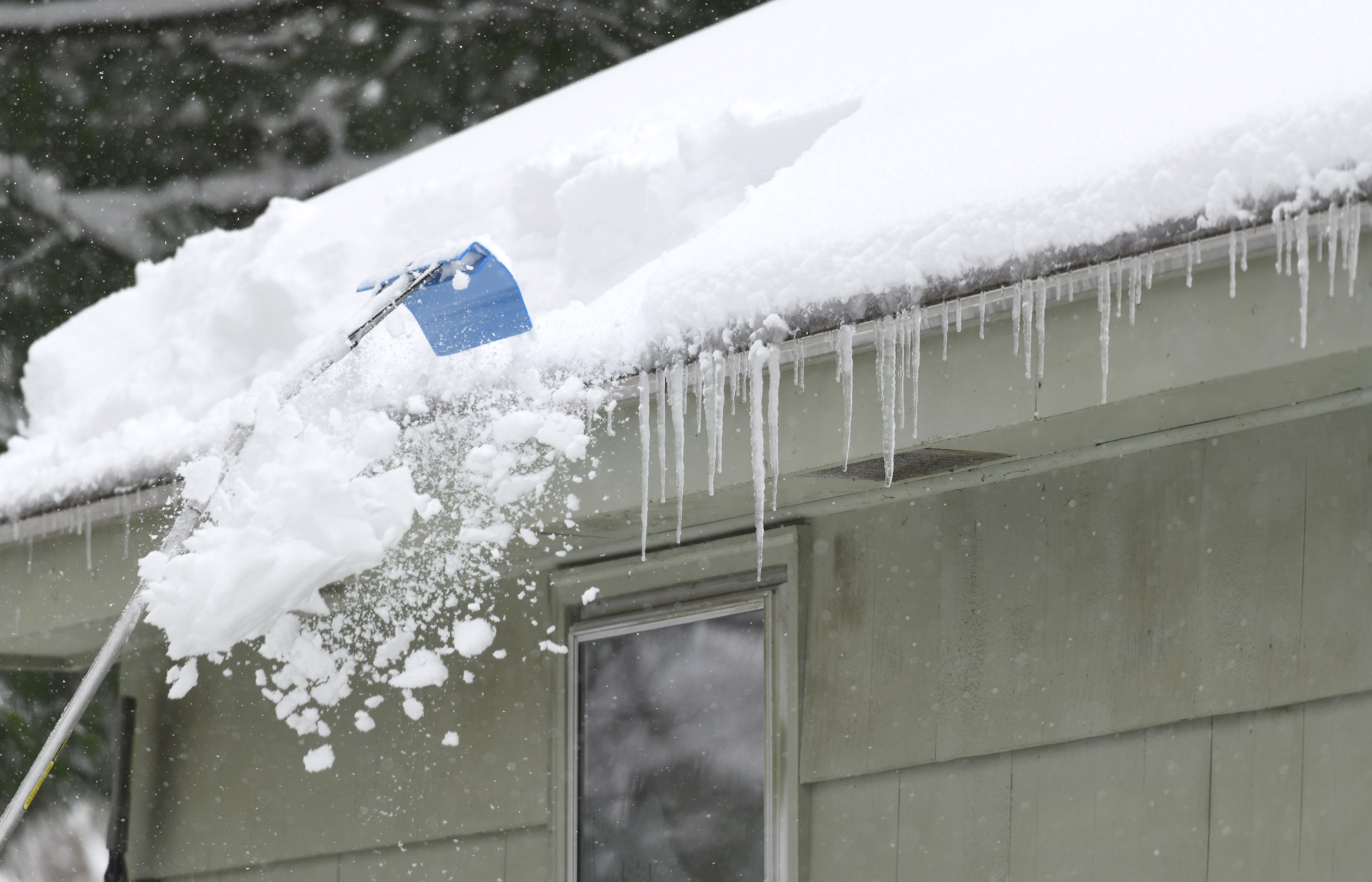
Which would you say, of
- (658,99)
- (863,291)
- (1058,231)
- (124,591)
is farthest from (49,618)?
(1058,231)

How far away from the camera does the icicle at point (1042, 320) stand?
243 cm

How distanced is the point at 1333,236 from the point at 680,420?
1.28 meters

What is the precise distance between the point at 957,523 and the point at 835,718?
555 mm

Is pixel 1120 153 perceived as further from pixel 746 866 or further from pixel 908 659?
pixel 746 866

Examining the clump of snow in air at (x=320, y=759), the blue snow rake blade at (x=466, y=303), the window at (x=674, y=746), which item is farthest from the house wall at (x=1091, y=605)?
the clump of snow in air at (x=320, y=759)

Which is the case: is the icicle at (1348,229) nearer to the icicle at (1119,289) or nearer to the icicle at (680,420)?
the icicle at (1119,289)

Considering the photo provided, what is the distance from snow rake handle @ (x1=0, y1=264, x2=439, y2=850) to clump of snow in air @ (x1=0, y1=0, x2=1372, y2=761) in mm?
36

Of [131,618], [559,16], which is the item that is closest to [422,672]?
[131,618]

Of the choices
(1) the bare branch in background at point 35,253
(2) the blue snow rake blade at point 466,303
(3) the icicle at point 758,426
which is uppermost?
(1) the bare branch in background at point 35,253

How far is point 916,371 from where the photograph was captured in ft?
8.54

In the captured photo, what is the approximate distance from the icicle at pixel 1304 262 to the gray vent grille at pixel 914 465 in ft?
2.52

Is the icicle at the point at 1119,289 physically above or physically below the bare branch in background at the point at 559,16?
below

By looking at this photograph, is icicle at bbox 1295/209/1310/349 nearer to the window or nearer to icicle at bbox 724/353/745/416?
icicle at bbox 724/353/745/416

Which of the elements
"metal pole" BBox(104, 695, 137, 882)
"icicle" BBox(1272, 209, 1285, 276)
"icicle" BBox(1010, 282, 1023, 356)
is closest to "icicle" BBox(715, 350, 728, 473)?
"icicle" BBox(1010, 282, 1023, 356)
